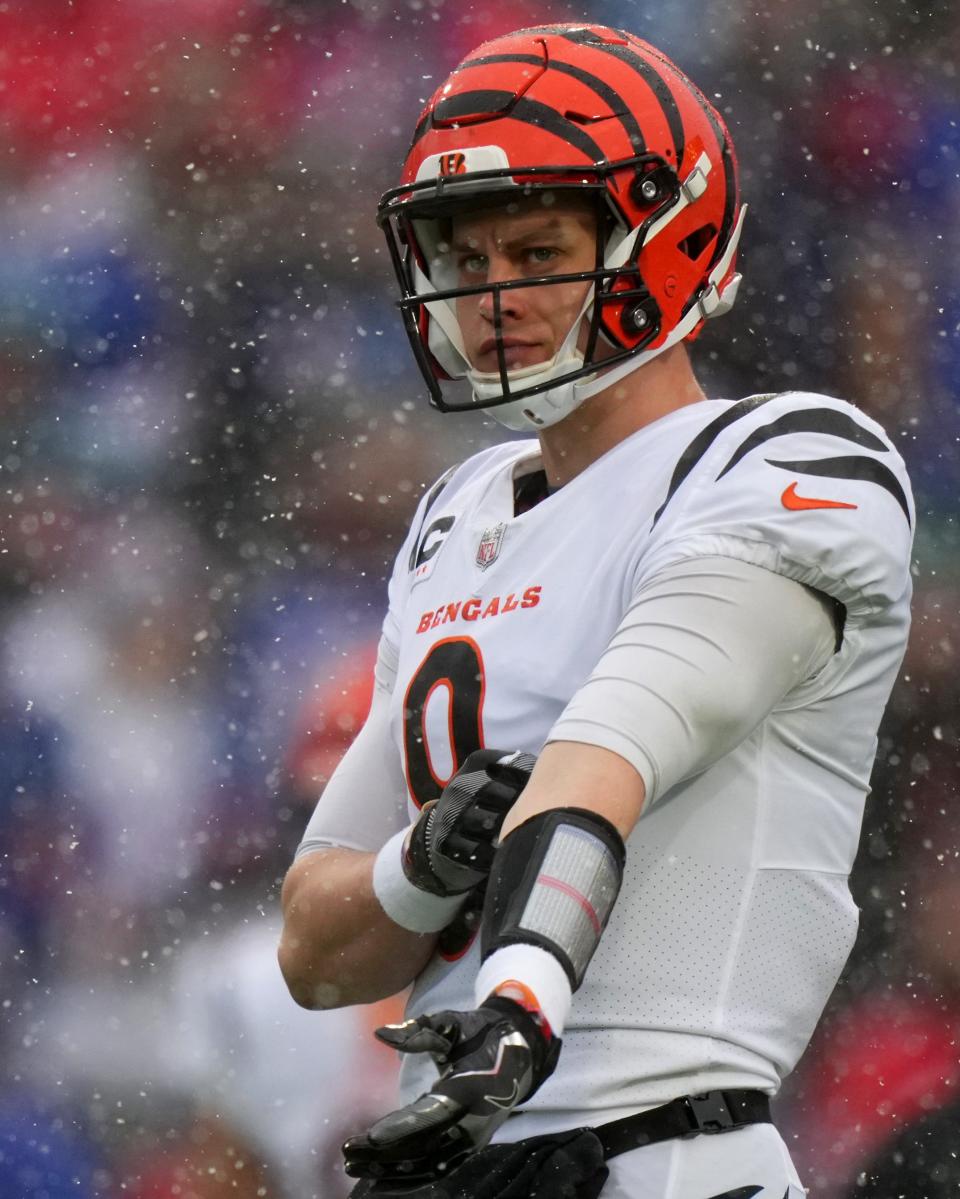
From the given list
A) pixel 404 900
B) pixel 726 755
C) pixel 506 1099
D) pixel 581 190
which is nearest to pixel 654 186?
pixel 581 190

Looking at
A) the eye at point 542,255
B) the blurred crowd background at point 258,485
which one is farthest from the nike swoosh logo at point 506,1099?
the blurred crowd background at point 258,485

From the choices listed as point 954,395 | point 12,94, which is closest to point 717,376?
point 954,395

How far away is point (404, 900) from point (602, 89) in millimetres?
856

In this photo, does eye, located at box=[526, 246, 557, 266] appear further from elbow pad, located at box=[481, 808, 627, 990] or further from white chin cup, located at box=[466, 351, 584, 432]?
elbow pad, located at box=[481, 808, 627, 990]

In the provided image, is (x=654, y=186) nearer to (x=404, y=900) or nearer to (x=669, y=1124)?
(x=404, y=900)

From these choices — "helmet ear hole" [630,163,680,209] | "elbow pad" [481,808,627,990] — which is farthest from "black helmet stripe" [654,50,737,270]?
"elbow pad" [481,808,627,990]

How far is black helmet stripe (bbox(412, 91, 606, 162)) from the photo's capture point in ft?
6.02

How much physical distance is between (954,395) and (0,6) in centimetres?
218

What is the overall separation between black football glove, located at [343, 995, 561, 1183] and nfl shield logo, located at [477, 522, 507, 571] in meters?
0.64

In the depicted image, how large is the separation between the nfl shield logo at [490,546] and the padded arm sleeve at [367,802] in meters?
0.21

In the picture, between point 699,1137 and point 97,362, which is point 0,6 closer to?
point 97,362

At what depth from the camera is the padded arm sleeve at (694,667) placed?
4.50 ft

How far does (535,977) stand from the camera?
1220 mm

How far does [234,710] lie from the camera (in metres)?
3.58
